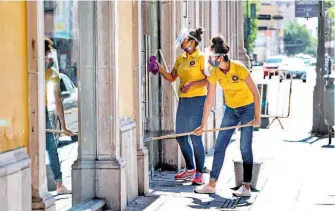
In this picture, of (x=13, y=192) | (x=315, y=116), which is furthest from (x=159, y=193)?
(x=315, y=116)

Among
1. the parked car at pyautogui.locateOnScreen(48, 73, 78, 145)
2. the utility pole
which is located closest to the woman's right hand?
the parked car at pyautogui.locateOnScreen(48, 73, 78, 145)

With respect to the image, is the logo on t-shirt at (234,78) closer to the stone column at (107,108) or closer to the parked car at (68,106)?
the stone column at (107,108)

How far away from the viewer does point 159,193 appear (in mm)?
9469

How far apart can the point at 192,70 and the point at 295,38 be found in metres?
125

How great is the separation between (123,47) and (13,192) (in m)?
3.53

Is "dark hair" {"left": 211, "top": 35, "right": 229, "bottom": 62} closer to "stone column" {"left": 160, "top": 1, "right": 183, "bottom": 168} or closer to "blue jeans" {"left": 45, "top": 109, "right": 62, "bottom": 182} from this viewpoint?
"stone column" {"left": 160, "top": 1, "right": 183, "bottom": 168}

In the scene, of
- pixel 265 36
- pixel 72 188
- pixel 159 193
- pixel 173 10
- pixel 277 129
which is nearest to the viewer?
pixel 72 188

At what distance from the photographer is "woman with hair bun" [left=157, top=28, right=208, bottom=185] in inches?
395

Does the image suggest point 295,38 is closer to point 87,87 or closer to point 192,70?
point 192,70

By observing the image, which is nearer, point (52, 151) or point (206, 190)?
point (52, 151)

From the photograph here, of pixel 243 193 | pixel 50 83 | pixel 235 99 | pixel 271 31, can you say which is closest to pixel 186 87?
pixel 235 99

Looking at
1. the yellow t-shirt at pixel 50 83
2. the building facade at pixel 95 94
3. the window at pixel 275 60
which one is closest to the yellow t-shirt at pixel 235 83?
the building facade at pixel 95 94

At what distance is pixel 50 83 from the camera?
689 centimetres

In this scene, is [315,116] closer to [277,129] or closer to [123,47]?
[277,129]
